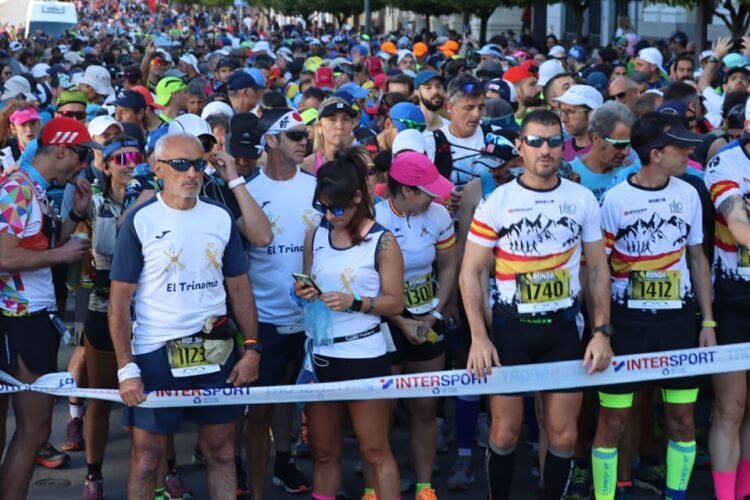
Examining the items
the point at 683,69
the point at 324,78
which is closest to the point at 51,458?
the point at 324,78

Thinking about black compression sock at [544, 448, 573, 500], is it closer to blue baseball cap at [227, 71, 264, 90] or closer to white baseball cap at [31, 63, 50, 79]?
blue baseball cap at [227, 71, 264, 90]

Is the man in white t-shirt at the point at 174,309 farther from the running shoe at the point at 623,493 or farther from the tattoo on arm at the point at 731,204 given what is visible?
the tattoo on arm at the point at 731,204

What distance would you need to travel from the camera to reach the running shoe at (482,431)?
7.71 meters

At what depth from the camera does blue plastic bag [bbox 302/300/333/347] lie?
5758 millimetres

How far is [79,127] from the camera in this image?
6.20 m

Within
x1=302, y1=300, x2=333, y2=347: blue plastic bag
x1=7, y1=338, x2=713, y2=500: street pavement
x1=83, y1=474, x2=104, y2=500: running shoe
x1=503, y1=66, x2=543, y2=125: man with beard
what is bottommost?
x1=7, y1=338, x2=713, y2=500: street pavement

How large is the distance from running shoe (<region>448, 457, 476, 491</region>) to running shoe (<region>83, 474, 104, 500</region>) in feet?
6.62

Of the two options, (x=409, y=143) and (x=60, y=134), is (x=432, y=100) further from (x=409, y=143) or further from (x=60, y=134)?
(x=60, y=134)

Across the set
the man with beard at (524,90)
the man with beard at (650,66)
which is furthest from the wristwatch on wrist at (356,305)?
the man with beard at (650,66)

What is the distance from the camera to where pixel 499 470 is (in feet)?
19.2

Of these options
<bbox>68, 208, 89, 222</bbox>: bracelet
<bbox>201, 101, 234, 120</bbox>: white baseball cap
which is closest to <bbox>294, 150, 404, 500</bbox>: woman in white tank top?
<bbox>68, 208, 89, 222</bbox>: bracelet

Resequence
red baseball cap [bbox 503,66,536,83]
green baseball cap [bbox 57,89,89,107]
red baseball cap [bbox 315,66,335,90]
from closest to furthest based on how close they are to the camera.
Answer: green baseball cap [bbox 57,89,89,107] < red baseball cap [bbox 503,66,536,83] < red baseball cap [bbox 315,66,335,90]

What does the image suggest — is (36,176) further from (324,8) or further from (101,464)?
(324,8)

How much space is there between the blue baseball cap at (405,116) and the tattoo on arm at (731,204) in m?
2.83
